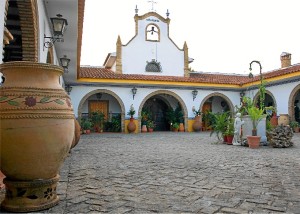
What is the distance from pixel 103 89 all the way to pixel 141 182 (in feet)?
44.4

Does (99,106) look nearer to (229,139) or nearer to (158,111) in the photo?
(158,111)

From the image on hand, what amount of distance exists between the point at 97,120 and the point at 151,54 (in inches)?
279

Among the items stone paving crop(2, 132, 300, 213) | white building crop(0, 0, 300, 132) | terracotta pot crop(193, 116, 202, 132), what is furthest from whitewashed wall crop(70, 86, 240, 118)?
stone paving crop(2, 132, 300, 213)

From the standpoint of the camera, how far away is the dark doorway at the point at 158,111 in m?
19.3

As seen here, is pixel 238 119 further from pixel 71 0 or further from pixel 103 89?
pixel 103 89

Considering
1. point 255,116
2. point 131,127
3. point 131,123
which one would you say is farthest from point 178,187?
point 131,123

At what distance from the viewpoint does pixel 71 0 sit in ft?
22.1

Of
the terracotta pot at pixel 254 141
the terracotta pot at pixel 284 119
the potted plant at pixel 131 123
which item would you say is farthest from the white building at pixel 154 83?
the terracotta pot at pixel 254 141

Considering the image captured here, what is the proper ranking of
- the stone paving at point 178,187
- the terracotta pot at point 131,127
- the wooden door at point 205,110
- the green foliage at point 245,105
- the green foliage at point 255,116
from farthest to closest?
the wooden door at point 205,110
the terracotta pot at point 131,127
the green foliage at point 245,105
the green foliage at point 255,116
the stone paving at point 178,187

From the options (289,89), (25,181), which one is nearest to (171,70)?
(289,89)

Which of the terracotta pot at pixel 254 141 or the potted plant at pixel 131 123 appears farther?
the potted plant at pixel 131 123

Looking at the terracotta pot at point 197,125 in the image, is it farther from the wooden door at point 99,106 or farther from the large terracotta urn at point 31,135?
the large terracotta urn at point 31,135

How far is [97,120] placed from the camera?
16.4 meters

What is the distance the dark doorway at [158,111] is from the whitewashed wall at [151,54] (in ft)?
7.76
